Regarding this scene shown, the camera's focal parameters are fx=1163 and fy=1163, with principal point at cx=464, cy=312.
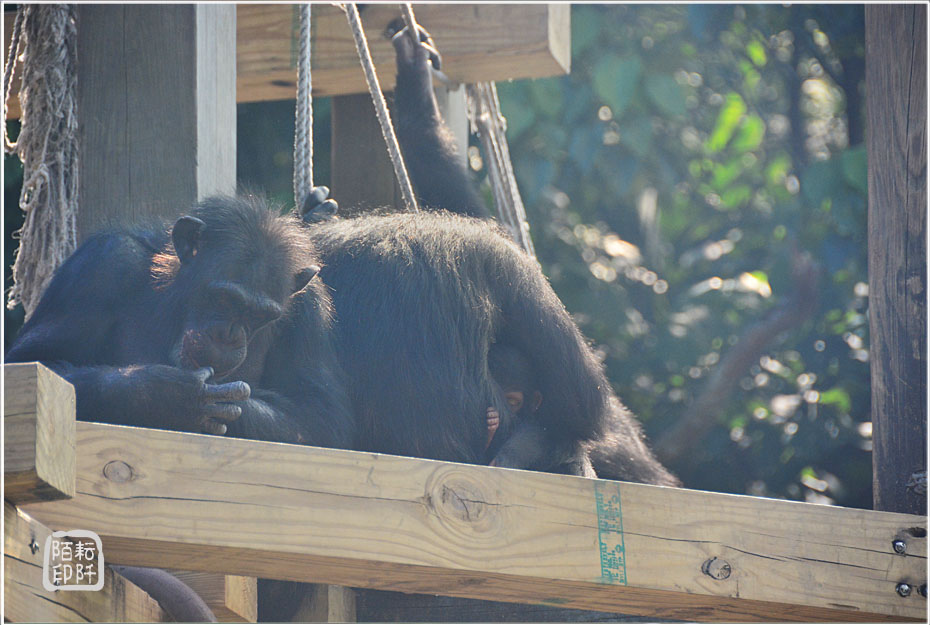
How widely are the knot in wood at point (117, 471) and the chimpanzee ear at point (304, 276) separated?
944 millimetres

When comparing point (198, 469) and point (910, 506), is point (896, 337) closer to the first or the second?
point (910, 506)

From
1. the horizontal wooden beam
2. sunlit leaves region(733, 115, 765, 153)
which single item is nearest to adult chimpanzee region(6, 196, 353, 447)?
the horizontal wooden beam

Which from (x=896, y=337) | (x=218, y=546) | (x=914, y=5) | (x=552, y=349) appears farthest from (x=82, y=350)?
(x=914, y=5)

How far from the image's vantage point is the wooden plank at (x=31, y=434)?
139 centimetres

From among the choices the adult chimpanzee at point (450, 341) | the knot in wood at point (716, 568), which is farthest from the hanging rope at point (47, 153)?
the knot in wood at point (716, 568)

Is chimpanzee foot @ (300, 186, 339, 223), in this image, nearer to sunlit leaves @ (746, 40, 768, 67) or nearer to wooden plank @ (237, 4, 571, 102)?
wooden plank @ (237, 4, 571, 102)

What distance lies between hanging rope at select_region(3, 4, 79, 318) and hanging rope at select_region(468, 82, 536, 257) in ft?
4.40

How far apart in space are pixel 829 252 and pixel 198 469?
14.2ft

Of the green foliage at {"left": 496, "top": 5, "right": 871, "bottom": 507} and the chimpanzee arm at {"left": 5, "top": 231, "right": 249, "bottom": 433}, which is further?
the green foliage at {"left": 496, "top": 5, "right": 871, "bottom": 507}

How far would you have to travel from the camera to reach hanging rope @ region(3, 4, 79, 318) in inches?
116

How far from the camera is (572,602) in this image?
89.5 inches

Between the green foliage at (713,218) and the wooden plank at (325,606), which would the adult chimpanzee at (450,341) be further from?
the green foliage at (713,218)

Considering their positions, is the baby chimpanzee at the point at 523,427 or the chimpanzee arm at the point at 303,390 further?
the baby chimpanzee at the point at 523,427

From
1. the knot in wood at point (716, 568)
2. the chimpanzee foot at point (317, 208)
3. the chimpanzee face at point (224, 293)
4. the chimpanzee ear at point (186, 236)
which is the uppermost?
the chimpanzee foot at point (317, 208)
